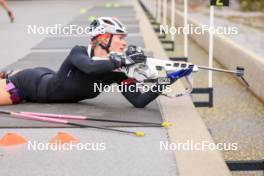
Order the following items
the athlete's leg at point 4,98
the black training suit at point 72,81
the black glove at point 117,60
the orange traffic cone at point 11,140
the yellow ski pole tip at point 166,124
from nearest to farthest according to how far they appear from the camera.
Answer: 1. the orange traffic cone at point 11,140
2. the yellow ski pole tip at point 166,124
3. the black glove at point 117,60
4. the black training suit at point 72,81
5. the athlete's leg at point 4,98

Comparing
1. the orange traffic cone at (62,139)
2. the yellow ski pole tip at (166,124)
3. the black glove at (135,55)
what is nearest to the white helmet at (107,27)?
the black glove at (135,55)

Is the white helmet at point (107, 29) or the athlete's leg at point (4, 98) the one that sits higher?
the white helmet at point (107, 29)

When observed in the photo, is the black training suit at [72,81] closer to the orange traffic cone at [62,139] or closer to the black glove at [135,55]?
the black glove at [135,55]

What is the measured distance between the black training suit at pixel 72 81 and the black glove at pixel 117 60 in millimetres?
53

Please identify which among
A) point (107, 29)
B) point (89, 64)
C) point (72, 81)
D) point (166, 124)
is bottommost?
point (166, 124)

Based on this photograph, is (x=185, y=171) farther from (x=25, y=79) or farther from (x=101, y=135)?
(x=25, y=79)

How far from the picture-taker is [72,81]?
20.5 feet

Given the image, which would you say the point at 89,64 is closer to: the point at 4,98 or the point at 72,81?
the point at 72,81

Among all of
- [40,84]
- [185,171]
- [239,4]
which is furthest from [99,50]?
[239,4]

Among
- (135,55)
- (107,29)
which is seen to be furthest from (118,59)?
(107,29)

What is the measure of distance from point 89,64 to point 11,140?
1165 millimetres

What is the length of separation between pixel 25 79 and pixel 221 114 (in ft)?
8.70

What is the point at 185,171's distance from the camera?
4320 millimetres

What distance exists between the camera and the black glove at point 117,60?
5797 millimetres
